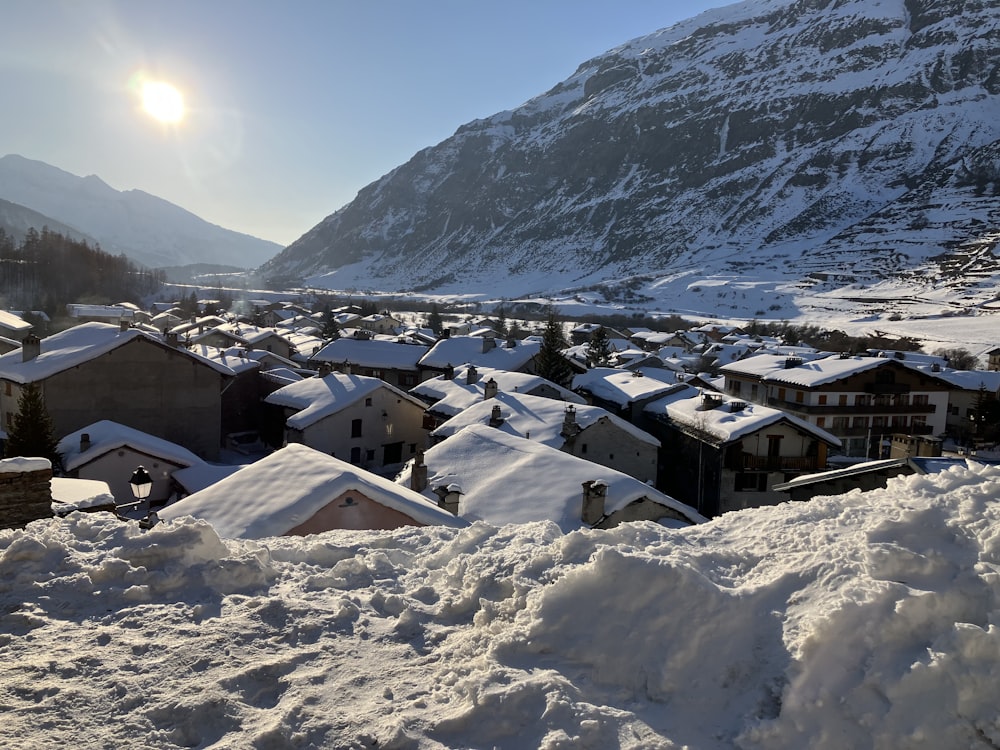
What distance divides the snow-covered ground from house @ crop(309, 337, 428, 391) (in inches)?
1805

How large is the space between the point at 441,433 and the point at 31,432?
50.1ft

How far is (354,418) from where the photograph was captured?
111ft

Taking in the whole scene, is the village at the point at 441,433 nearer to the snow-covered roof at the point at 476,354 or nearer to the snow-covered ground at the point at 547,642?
the snow-covered roof at the point at 476,354

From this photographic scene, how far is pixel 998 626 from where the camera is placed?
4.15m

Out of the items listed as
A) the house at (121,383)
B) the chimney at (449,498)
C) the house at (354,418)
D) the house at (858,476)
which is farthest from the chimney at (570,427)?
the house at (121,383)

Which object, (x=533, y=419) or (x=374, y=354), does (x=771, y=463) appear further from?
(x=374, y=354)

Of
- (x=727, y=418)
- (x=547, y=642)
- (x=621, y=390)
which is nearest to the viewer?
(x=547, y=642)

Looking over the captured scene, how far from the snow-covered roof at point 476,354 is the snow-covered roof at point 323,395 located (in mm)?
14018

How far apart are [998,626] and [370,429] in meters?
31.8

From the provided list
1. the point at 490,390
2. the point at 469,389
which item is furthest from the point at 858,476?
the point at 469,389

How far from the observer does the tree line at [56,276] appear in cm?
11281

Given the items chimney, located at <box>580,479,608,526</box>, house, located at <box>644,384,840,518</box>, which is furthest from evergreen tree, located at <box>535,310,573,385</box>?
chimney, located at <box>580,479,608,526</box>

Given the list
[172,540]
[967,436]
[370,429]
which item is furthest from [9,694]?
[967,436]

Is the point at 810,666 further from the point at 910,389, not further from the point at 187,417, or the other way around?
the point at 910,389
